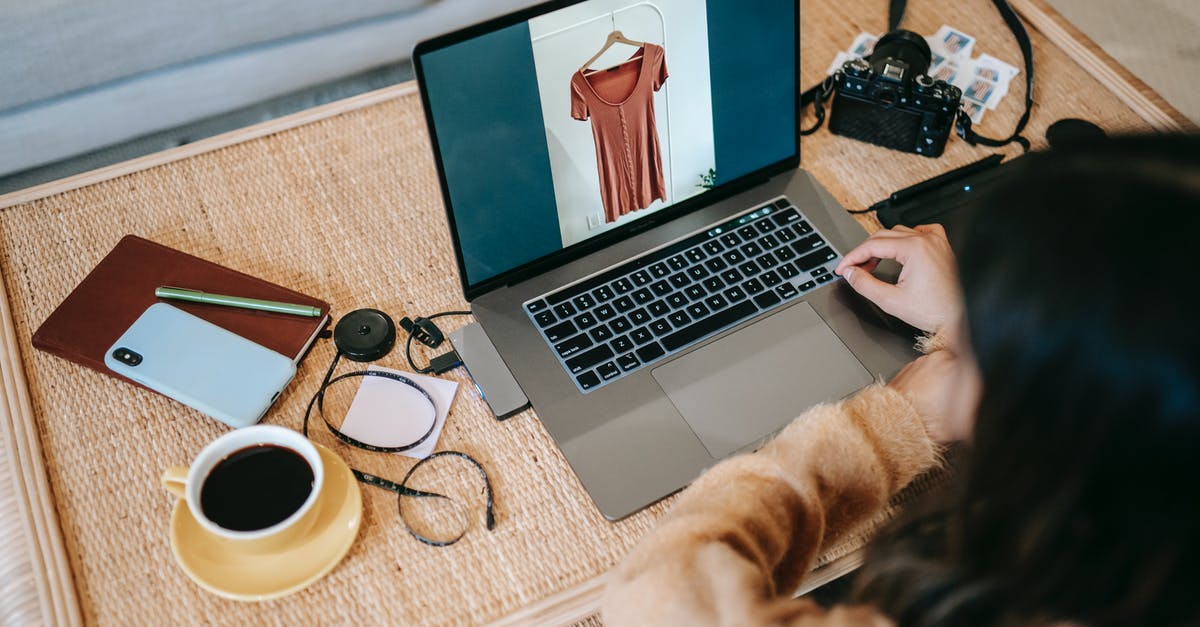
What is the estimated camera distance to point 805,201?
96 cm

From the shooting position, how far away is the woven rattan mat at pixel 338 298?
0.74m

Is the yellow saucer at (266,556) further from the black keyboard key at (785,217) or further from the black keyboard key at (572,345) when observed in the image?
the black keyboard key at (785,217)

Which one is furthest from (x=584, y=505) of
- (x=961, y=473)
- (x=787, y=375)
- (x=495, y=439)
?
(x=961, y=473)

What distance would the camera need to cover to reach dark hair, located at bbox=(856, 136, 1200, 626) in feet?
1.38

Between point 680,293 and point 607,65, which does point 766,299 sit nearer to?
point 680,293

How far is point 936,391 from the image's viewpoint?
78cm

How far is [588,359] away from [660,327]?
0.08 meters

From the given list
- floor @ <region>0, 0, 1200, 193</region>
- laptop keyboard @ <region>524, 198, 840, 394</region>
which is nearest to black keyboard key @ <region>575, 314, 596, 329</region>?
laptop keyboard @ <region>524, 198, 840, 394</region>

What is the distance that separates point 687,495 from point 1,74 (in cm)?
137

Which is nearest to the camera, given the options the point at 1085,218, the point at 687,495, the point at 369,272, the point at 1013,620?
the point at 1085,218

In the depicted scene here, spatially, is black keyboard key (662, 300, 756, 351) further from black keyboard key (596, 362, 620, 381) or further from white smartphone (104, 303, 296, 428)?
white smartphone (104, 303, 296, 428)

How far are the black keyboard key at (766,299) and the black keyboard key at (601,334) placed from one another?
0.16m

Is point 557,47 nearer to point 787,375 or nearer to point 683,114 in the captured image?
point 683,114

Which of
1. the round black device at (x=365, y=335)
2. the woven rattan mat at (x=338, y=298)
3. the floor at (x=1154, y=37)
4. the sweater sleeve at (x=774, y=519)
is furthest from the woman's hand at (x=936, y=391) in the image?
the floor at (x=1154, y=37)
